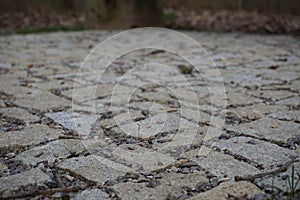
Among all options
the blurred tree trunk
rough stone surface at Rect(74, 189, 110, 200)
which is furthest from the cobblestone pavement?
the blurred tree trunk

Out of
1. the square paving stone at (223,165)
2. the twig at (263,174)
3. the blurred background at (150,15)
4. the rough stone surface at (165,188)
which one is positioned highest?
the blurred background at (150,15)

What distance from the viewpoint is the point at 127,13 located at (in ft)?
21.7

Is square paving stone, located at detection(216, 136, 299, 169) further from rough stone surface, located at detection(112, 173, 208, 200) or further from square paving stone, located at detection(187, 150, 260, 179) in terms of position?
rough stone surface, located at detection(112, 173, 208, 200)

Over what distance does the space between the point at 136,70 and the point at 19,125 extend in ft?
5.08

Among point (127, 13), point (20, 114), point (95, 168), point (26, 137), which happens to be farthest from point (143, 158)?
point (127, 13)

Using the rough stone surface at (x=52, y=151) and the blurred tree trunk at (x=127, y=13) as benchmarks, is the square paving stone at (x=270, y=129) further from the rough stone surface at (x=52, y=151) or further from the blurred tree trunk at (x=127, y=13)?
the blurred tree trunk at (x=127, y=13)

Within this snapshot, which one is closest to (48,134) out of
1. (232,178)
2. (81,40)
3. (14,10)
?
(232,178)

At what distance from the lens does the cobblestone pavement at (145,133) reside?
55.5 inches

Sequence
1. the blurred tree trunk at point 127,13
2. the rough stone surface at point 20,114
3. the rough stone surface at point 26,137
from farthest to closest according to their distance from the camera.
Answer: the blurred tree trunk at point 127,13
the rough stone surface at point 20,114
the rough stone surface at point 26,137

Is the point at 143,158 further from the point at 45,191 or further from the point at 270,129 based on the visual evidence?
the point at 270,129

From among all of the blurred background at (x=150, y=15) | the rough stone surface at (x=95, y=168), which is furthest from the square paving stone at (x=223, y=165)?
the blurred background at (x=150, y=15)

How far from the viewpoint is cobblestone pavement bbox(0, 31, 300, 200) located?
4.62 feet

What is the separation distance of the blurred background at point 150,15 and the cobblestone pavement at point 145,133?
A: 10.3ft

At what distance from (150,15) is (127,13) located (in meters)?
0.39
